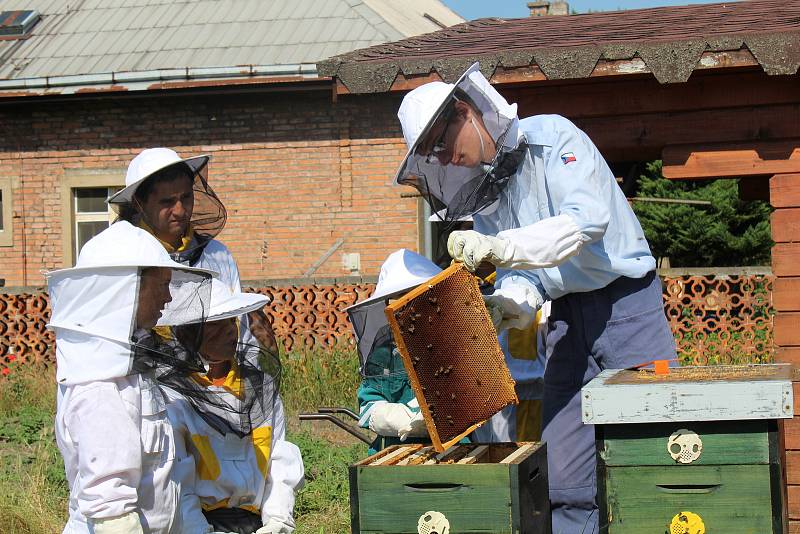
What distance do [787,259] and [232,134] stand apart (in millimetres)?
7805

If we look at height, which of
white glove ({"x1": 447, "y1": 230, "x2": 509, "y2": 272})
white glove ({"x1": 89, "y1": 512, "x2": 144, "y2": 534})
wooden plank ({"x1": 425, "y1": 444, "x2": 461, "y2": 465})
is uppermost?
white glove ({"x1": 447, "y1": 230, "x2": 509, "y2": 272})

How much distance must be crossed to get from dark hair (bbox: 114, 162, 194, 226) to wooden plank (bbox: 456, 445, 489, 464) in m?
1.76

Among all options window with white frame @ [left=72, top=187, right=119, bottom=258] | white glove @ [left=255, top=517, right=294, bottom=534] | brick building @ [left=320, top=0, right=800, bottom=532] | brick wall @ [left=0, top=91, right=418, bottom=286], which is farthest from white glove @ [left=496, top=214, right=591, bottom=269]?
window with white frame @ [left=72, top=187, right=119, bottom=258]

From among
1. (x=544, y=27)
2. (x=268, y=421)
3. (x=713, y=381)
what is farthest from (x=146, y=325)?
(x=544, y=27)

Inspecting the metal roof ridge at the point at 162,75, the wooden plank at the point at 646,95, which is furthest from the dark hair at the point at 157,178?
the metal roof ridge at the point at 162,75

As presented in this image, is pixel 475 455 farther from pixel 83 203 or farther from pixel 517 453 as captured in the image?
pixel 83 203

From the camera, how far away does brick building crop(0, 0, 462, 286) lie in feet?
36.8

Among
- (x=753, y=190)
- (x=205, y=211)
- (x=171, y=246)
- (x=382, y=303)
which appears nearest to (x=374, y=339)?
(x=382, y=303)

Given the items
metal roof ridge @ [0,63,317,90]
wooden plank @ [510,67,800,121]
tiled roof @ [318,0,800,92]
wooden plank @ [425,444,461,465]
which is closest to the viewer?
wooden plank @ [425,444,461,465]

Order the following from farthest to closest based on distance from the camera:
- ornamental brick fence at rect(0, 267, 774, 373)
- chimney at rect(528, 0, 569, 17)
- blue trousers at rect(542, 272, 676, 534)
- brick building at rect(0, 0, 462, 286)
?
1. chimney at rect(528, 0, 569, 17)
2. brick building at rect(0, 0, 462, 286)
3. ornamental brick fence at rect(0, 267, 774, 373)
4. blue trousers at rect(542, 272, 676, 534)

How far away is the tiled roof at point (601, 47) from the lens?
14.0 feet

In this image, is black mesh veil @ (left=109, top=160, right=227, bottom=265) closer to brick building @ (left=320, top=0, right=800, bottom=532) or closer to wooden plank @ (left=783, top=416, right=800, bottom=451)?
brick building @ (left=320, top=0, right=800, bottom=532)

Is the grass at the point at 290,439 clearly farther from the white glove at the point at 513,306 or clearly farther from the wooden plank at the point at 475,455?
the wooden plank at the point at 475,455

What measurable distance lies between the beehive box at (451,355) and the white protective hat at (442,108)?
51cm
